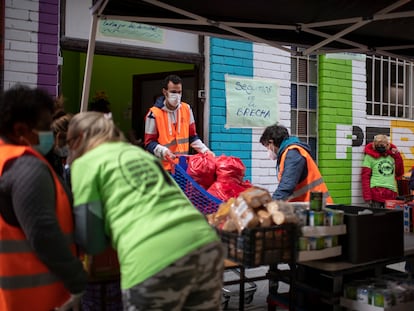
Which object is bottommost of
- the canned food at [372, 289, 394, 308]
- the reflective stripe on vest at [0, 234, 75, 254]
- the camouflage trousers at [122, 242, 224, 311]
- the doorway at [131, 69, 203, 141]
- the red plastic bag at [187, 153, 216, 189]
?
the canned food at [372, 289, 394, 308]

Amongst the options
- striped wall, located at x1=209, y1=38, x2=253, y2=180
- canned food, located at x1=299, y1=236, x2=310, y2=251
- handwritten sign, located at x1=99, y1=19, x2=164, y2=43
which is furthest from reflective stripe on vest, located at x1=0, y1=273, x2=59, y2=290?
striped wall, located at x1=209, y1=38, x2=253, y2=180

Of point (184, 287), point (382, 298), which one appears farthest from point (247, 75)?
point (184, 287)

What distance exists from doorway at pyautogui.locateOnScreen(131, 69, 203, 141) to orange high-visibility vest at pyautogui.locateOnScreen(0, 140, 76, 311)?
205 inches

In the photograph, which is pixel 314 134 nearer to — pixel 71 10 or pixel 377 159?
pixel 377 159

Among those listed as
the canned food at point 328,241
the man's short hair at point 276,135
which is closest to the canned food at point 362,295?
the canned food at point 328,241

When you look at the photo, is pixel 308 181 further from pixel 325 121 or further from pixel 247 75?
pixel 325 121

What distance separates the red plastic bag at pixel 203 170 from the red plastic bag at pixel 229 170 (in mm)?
51

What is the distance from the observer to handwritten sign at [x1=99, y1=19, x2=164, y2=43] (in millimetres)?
6230

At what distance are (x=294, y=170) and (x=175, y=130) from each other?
196 cm

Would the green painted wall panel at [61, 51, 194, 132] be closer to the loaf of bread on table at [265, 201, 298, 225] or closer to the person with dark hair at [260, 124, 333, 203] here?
the person with dark hair at [260, 124, 333, 203]

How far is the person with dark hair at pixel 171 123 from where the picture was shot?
223 inches

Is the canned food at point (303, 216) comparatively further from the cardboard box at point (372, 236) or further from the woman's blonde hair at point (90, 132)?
the woman's blonde hair at point (90, 132)

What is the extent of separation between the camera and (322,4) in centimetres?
411

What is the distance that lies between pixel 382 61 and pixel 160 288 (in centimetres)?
834
